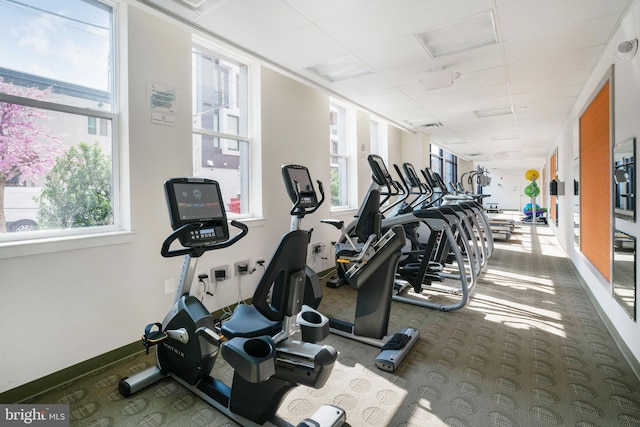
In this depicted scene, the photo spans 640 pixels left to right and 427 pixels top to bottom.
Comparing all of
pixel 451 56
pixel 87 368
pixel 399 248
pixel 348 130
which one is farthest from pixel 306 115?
pixel 87 368

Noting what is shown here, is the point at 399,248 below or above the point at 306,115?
below

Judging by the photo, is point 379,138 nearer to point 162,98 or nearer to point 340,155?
point 340,155

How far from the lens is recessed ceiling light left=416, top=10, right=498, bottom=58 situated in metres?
2.77

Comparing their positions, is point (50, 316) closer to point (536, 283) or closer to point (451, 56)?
point (451, 56)

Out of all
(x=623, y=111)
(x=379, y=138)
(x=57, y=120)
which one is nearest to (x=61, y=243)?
(x=57, y=120)

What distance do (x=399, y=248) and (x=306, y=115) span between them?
104 inches

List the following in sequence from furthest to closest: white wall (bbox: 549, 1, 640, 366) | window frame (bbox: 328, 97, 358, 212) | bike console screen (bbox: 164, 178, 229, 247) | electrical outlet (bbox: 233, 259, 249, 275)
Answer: window frame (bbox: 328, 97, 358, 212) < electrical outlet (bbox: 233, 259, 249, 275) < white wall (bbox: 549, 1, 640, 366) < bike console screen (bbox: 164, 178, 229, 247)

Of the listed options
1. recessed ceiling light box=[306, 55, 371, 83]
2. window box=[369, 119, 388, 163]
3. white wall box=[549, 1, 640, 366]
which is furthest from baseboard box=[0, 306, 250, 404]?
window box=[369, 119, 388, 163]

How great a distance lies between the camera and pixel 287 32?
115 inches

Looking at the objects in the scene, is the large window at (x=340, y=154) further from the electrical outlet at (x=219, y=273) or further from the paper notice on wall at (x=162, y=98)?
the paper notice on wall at (x=162, y=98)

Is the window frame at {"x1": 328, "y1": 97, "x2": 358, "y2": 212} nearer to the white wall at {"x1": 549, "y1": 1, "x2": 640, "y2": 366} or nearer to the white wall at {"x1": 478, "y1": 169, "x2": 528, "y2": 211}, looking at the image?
the white wall at {"x1": 549, "y1": 1, "x2": 640, "y2": 366}

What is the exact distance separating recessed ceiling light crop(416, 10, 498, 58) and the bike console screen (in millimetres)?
2359

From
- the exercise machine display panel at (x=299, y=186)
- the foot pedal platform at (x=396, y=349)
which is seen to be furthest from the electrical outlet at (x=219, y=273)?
the foot pedal platform at (x=396, y=349)

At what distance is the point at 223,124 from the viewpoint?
363cm
